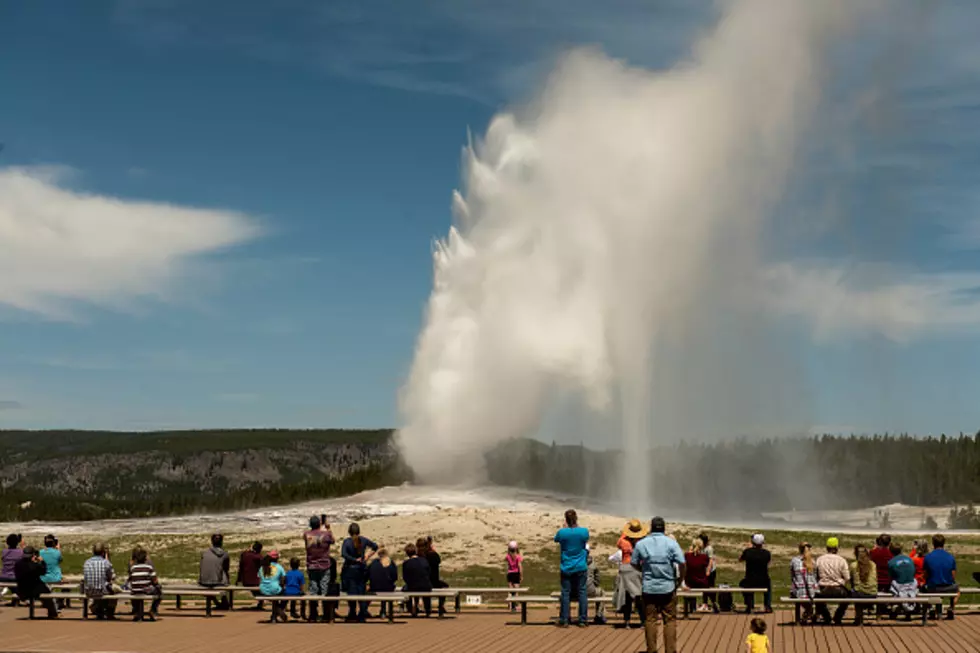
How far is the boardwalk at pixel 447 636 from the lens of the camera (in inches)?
755

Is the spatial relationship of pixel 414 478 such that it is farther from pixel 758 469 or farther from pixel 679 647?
pixel 679 647

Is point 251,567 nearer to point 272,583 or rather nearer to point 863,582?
point 272,583

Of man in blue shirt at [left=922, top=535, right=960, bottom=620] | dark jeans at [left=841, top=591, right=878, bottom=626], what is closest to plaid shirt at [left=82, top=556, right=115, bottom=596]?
dark jeans at [left=841, top=591, right=878, bottom=626]

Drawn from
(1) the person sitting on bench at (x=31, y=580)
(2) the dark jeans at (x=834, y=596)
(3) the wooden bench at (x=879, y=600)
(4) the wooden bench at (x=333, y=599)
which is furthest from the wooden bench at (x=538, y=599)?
(1) the person sitting on bench at (x=31, y=580)

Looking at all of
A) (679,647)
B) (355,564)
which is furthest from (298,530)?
(679,647)

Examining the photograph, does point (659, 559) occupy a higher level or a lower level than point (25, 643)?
higher

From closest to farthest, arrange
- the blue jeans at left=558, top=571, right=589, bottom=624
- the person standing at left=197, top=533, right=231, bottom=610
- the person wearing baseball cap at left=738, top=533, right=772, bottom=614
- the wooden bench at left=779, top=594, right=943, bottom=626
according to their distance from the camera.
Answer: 1. the wooden bench at left=779, top=594, right=943, bottom=626
2. the blue jeans at left=558, top=571, right=589, bottom=624
3. the person wearing baseball cap at left=738, top=533, right=772, bottom=614
4. the person standing at left=197, top=533, right=231, bottom=610

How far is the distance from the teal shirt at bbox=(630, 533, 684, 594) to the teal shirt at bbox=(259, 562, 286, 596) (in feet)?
30.4

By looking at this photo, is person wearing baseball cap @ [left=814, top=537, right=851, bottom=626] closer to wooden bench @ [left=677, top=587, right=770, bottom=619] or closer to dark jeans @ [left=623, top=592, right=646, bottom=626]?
wooden bench @ [left=677, top=587, right=770, bottom=619]

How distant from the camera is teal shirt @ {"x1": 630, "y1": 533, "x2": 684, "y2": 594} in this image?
56.9 ft

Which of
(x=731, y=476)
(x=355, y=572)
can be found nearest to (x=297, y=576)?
(x=355, y=572)

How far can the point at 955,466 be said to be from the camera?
97.8 metres

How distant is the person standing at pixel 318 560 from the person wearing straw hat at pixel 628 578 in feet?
17.8

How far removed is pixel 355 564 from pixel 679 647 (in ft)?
22.8
